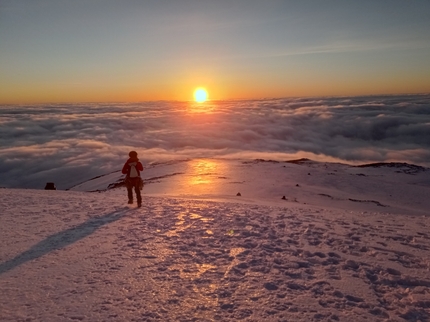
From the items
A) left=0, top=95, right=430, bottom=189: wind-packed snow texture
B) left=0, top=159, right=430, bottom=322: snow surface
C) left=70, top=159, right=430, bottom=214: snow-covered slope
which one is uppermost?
left=0, top=159, right=430, bottom=322: snow surface

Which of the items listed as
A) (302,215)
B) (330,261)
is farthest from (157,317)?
(302,215)

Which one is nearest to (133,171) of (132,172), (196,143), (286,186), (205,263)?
(132,172)

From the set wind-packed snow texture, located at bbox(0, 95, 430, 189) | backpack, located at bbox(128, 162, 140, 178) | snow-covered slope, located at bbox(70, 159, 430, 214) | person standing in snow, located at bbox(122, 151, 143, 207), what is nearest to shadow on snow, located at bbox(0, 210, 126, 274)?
person standing in snow, located at bbox(122, 151, 143, 207)

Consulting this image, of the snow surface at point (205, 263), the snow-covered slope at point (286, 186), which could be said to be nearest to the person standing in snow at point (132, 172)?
the snow surface at point (205, 263)

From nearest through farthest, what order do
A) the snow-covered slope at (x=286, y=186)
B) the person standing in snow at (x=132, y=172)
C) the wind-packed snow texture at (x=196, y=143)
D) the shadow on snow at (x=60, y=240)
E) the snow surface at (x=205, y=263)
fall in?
1. the snow surface at (x=205, y=263)
2. the shadow on snow at (x=60, y=240)
3. the person standing in snow at (x=132, y=172)
4. the snow-covered slope at (x=286, y=186)
5. the wind-packed snow texture at (x=196, y=143)

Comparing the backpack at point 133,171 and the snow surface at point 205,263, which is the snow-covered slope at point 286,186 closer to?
the backpack at point 133,171

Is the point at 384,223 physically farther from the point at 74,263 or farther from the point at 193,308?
the point at 74,263

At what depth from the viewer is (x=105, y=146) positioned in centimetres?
7475

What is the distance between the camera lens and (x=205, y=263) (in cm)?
597

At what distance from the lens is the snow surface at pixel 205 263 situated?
4.55 meters

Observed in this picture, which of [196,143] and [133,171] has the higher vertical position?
[133,171]

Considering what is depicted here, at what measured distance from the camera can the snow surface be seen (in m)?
4.55

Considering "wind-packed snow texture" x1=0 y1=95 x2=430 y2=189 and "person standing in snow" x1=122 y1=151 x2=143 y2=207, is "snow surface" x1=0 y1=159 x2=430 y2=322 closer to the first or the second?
"person standing in snow" x1=122 y1=151 x2=143 y2=207

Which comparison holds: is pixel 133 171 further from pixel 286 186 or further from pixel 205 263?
pixel 286 186
